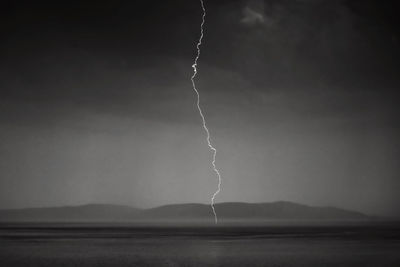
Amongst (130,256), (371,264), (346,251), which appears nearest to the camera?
(371,264)

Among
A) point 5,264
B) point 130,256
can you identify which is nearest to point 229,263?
point 130,256

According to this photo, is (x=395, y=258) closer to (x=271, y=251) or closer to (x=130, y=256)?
(x=271, y=251)

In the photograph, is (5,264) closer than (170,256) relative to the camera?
Yes

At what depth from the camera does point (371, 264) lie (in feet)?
105

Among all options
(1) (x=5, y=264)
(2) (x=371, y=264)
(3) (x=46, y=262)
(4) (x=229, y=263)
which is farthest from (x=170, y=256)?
(2) (x=371, y=264)

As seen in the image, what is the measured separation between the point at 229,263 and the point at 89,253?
13084 millimetres

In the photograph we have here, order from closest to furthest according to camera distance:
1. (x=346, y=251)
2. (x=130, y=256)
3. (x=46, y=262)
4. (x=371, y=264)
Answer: (x=371, y=264) < (x=46, y=262) < (x=130, y=256) < (x=346, y=251)

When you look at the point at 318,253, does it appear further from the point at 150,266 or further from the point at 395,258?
the point at 150,266

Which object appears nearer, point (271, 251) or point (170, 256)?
point (170, 256)

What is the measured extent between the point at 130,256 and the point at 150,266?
6.63m

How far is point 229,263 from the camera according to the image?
33.9m

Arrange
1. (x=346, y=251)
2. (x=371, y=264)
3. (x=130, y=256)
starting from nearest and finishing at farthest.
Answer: (x=371, y=264) < (x=130, y=256) < (x=346, y=251)

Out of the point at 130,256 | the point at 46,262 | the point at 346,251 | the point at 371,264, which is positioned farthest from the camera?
the point at 346,251

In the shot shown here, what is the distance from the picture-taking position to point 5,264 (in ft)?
107
